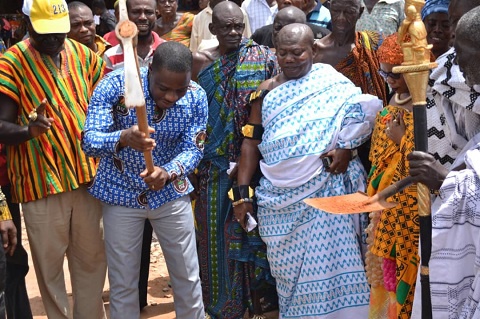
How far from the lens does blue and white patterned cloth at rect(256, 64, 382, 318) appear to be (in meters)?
4.99

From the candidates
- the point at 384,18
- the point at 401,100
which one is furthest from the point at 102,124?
the point at 384,18

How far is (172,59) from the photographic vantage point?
4.34 m

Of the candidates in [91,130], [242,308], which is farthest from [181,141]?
[242,308]

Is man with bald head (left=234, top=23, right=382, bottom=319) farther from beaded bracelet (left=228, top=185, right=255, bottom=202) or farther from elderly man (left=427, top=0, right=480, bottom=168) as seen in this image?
elderly man (left=427, top=0, right=480, bottom=168)

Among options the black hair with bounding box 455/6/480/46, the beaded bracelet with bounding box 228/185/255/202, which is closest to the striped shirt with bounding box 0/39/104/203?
the beaded bracelet with bounding box 228/185/255/202

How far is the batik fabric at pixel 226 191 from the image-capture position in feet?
17.8

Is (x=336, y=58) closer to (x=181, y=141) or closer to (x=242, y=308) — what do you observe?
(x=181, y=141)

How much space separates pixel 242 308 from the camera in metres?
5.66

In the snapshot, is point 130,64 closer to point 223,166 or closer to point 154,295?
point 223,166

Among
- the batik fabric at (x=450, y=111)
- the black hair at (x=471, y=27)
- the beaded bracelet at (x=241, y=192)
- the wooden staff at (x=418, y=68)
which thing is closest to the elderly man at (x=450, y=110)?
the batik fabric at (x=450, y=111)

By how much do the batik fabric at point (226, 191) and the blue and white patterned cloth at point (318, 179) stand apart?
1.27 feet

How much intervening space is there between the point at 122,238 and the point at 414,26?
2.23 m

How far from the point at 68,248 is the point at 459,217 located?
9.12 ft

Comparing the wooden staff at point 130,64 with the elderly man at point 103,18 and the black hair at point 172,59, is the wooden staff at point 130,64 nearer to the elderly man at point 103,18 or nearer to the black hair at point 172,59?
the black hair at point 172,59
